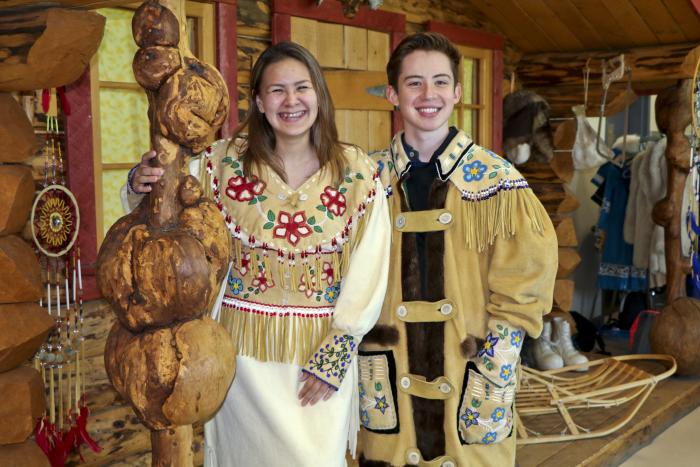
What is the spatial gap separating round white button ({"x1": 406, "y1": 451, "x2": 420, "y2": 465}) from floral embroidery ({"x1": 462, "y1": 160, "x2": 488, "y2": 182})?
0.83 m

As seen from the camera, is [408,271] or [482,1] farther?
[482,1]

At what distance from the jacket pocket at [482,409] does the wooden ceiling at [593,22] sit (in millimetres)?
3286

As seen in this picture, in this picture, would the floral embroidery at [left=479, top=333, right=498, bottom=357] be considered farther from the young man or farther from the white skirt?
the white skirt

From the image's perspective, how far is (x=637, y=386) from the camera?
4527 millimetres

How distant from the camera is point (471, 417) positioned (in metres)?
2.36

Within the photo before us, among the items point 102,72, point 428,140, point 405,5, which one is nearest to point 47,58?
point 102,72

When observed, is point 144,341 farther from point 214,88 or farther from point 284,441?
point 284,441

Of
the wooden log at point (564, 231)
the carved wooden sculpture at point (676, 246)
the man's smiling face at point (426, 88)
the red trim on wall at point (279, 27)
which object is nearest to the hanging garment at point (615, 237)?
the wooden log at point (564, 231)

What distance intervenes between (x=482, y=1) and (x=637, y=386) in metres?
2.54

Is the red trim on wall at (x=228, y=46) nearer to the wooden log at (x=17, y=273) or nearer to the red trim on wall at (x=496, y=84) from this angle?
the wooden log at (x=17, y=273)

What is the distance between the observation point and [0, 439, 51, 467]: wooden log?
102 inches

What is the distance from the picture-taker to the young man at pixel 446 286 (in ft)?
7.54

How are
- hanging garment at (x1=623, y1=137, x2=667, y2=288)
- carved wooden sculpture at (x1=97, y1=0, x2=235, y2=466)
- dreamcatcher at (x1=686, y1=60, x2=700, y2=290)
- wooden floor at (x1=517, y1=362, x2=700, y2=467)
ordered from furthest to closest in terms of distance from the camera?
hanging garment at (x1=623, y1=137, x2=667, y2=288) < dreamcatcher at (x1=686, y1=60, x2=700, y2=290) < wooden floor at (x1=517, y1=362, x2=700, y2=467) < carved wooden sculpture at (x1=97, y1=0, x2=235, y2=466)

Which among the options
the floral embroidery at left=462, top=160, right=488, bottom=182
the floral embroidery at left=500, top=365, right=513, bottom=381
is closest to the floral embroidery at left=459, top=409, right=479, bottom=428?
the floral embroidery at left=500, top=365, right=513, bottom=381
